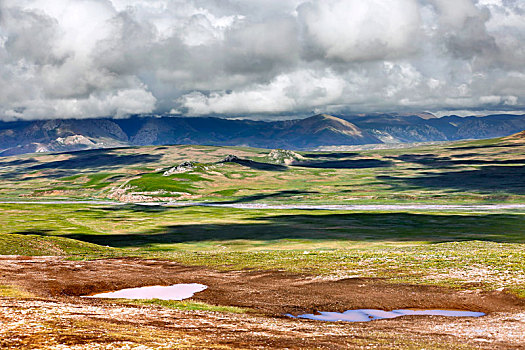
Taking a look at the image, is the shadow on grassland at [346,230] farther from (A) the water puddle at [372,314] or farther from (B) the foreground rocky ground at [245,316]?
(A) the water puddle at [372,314]

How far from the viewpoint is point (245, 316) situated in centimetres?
3784

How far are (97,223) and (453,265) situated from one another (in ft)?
433

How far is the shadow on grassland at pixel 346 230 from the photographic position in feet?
382

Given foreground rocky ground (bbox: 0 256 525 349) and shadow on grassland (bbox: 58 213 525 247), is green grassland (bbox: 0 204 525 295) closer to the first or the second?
shadow on grassland (bbox: 58 213 525 247)

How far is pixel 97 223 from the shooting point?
160625 mm

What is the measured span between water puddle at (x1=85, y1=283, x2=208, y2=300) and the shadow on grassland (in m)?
58.5

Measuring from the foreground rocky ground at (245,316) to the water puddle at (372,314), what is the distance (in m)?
1.10

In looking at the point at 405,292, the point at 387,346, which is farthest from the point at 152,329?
the point at 405,292

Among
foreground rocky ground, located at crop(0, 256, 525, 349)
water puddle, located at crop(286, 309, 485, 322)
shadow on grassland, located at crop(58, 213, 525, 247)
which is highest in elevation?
foreground rocky ground, located at crop(0, 256, 525, 349)

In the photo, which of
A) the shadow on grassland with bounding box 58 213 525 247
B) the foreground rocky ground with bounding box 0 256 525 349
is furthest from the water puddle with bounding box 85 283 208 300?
the shadow on grassland with bounding box 58 213 525 247

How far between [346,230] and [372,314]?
3773 inches

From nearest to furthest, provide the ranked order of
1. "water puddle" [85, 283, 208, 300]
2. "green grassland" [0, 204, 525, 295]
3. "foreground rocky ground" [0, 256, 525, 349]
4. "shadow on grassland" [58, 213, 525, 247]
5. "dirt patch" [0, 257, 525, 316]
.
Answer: "foreground rocky ground" [0, 256, 525, 349], "dirt patch" [0, 257, 525, 316], "water puddle" [85, 283, 208, 300], "green grassland" [0, 204, 525, 295], "shadow on grassland" [58, 213, 525, 247]

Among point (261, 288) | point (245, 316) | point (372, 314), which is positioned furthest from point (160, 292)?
point (372, 314)

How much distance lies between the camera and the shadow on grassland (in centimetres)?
11638
